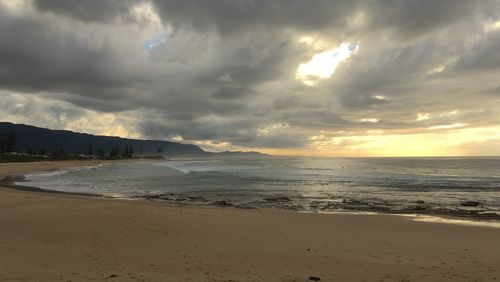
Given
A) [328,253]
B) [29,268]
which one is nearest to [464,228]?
[328,253]

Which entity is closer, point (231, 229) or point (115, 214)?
point (231, 229)

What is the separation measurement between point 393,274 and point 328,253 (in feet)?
8.49

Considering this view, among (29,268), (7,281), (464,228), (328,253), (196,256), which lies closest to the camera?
(7,281)

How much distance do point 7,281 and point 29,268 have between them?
4.25 feet

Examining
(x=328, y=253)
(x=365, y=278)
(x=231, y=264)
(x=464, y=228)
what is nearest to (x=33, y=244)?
(x=231, y=264)

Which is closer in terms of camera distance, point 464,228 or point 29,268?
point 29,268

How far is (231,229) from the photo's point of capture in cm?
1664

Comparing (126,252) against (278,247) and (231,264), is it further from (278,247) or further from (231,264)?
(278,247)

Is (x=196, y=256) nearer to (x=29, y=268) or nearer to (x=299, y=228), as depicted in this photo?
(x=29, y=268)

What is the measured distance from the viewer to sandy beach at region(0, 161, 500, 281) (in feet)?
32.6

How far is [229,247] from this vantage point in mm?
13172

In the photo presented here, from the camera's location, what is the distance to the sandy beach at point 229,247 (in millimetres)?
9922

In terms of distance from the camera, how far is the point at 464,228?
1866 cm

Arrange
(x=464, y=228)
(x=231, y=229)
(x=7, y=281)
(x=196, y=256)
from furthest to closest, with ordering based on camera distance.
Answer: (x=464, y=228) → (x=231, y=229) → (x=196, y=256) → (x=7, y=281)
